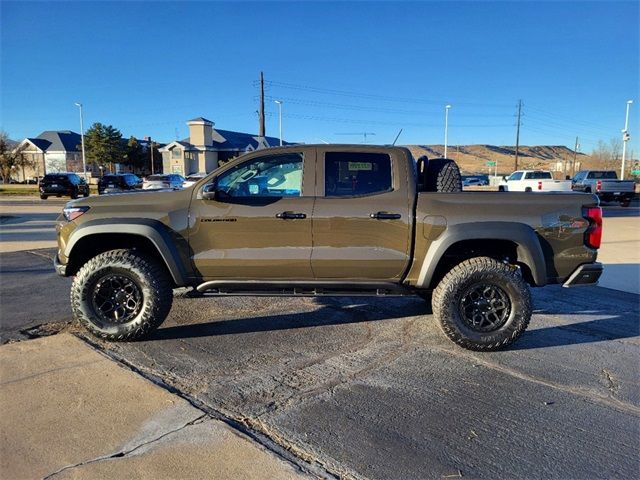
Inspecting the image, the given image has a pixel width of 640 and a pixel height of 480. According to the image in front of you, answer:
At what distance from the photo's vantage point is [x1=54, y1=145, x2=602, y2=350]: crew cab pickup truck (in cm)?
432

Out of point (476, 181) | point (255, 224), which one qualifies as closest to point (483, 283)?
point (255, 224)

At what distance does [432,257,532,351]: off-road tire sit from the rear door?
49cm

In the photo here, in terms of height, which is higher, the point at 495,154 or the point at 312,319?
the point at 495,154

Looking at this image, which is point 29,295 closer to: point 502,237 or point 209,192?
point 209,192

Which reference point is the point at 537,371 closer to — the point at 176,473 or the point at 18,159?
the point at 176,473

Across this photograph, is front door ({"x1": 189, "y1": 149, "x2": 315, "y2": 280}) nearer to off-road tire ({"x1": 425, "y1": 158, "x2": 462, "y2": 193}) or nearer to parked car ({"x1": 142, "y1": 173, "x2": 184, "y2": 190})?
off-road tire ({"x1": 425, "y1": 158, "x2": 462, "y2": 193})

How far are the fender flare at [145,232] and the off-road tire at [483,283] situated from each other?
2.50m

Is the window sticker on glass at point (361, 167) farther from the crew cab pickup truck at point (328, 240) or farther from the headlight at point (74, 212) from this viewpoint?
the headlight at point (74, 212)

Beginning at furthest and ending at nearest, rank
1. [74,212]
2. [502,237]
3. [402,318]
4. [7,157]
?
[7,157]
[402,318]
[74,212]
[502,237]

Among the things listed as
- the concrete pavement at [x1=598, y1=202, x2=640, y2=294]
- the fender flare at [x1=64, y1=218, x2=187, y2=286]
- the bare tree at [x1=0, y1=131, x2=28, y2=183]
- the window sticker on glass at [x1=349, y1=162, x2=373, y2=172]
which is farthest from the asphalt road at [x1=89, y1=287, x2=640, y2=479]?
the bare tree at [x1=0, y1=131, x2=28, y2=183]

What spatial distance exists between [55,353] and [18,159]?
5499 cm

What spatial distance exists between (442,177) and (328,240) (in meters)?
1.36

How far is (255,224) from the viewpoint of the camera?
14.5 ft

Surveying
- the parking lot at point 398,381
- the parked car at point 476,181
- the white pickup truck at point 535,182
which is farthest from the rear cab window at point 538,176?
the parked car at point 476,181
